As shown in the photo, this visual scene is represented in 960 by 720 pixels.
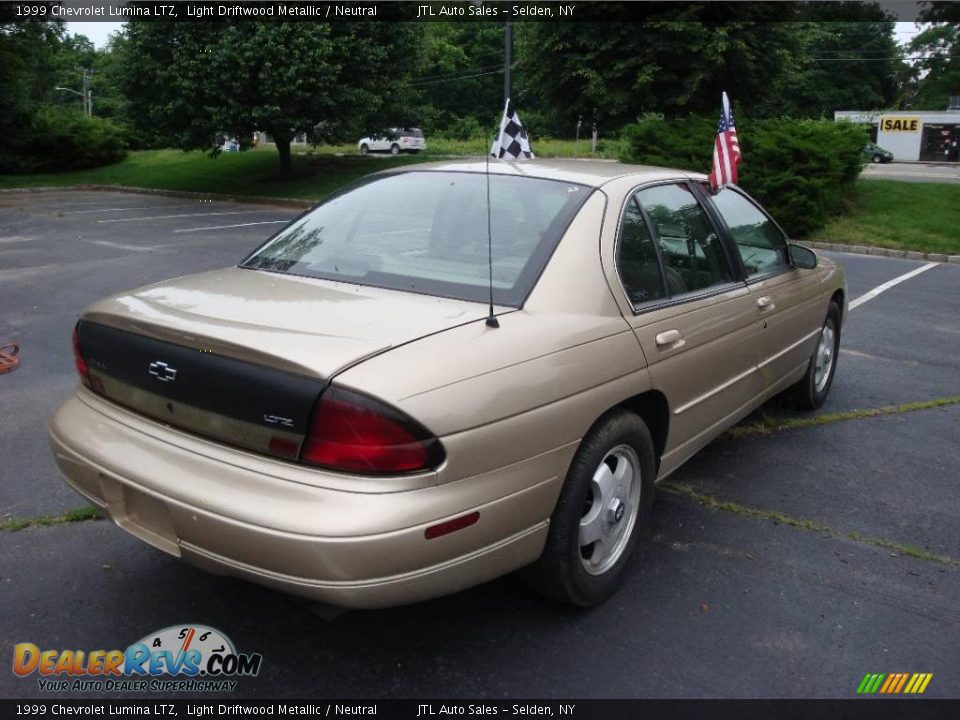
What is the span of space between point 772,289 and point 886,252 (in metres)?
11.3

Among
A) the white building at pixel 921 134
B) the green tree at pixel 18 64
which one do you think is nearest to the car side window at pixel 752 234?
the green tree at pixel 18 64

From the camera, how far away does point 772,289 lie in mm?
4430

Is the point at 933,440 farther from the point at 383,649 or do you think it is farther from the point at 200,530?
the point at 200,530

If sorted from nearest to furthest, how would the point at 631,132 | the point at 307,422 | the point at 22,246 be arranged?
1. the point at 307,422
2. the point at 22,246
3. the point at 631,132

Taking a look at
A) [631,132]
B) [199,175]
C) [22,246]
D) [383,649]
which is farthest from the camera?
[199,175]

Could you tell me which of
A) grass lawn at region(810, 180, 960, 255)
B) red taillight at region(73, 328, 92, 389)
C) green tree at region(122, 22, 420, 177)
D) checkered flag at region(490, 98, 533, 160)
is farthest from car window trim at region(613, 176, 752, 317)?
→ green tree at region(122, 22, 420, 177)

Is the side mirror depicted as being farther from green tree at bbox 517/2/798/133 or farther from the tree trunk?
the tree trunk

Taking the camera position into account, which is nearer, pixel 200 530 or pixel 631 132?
pixel 200 530

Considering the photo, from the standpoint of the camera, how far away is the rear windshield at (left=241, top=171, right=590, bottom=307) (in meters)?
3.11

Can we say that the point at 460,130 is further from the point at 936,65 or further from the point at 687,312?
the point at 936,65

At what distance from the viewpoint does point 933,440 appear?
16.7 ft

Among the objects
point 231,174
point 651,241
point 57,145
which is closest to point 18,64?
point 57,145

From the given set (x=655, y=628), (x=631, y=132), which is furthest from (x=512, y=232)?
(x=631, y=132)

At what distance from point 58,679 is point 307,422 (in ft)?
4.06
